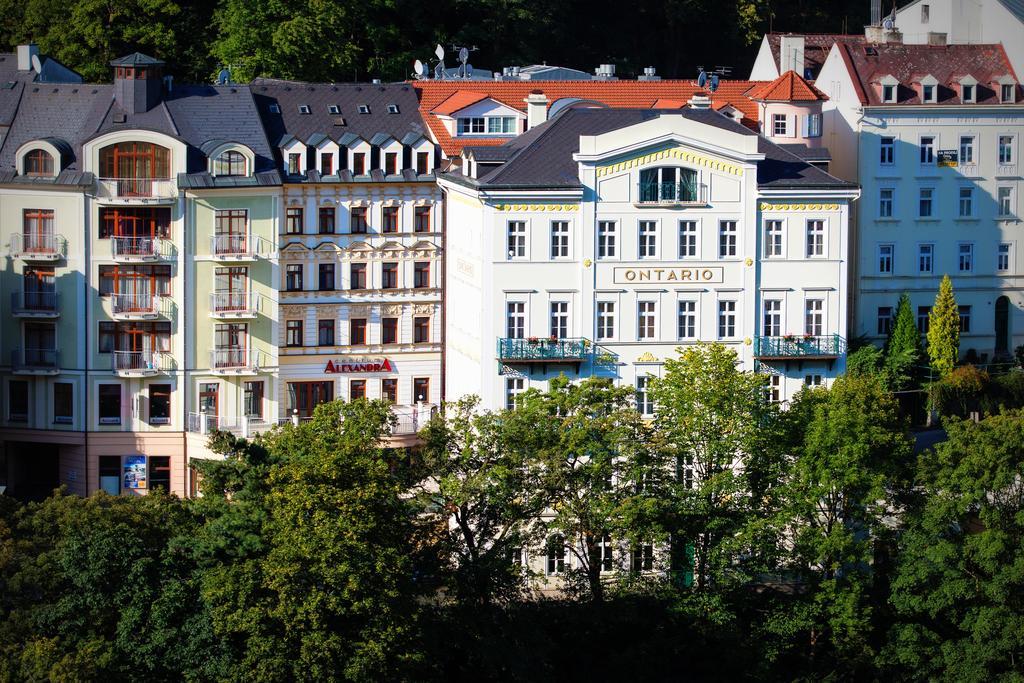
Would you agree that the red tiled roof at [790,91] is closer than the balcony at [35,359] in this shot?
No

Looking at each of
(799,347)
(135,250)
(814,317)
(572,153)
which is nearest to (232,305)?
(135,250)

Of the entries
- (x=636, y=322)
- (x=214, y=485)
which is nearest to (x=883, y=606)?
(x=636, y=322)

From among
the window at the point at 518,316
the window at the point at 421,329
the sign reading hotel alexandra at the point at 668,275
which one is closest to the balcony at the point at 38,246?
the window at the point at 421,329

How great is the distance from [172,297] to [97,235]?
320 centimetres

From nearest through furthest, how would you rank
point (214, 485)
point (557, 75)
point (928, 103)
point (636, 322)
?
point (214, 485)
point (636, 322)
point (928, 103)
point (557, 75)

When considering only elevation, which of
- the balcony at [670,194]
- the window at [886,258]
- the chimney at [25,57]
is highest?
the chimney at [25,57]

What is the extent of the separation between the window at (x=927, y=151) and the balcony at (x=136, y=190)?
27.8m

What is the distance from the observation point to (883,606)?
79.6 metres

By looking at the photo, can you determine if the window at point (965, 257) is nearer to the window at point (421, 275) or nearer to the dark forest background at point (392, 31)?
the window at point (421, 275)

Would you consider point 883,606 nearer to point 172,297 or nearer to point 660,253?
point 660,253

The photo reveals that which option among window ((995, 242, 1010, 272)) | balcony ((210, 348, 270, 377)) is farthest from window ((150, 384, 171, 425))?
window ((995, 242, 1010, 272))

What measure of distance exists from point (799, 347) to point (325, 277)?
54.2 feet

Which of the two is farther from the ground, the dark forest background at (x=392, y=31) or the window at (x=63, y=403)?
the dark forest background at (x=392, y=31)

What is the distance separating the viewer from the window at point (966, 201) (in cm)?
9925
